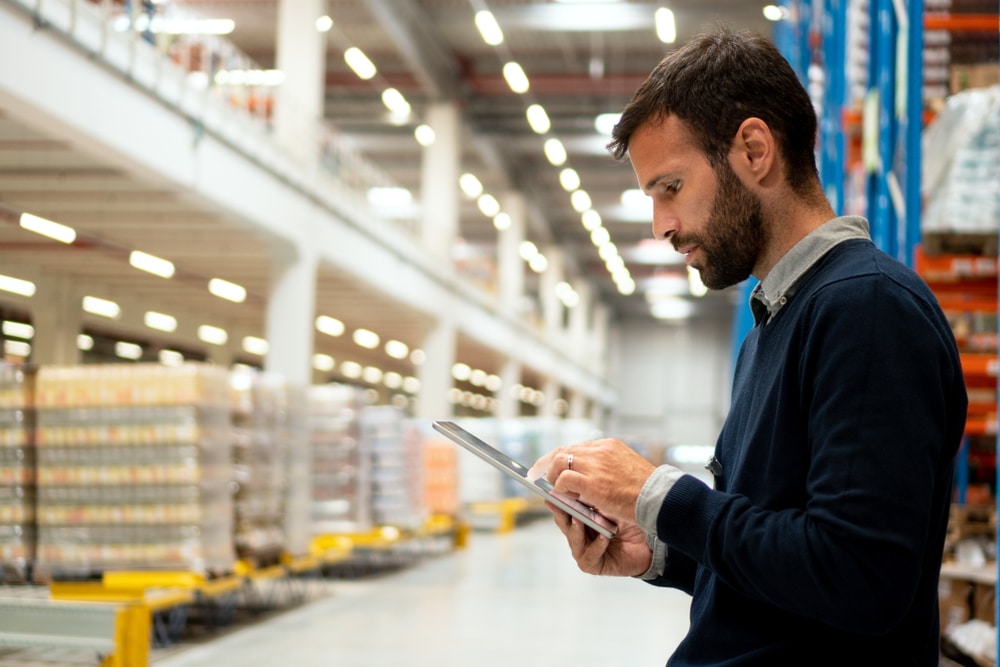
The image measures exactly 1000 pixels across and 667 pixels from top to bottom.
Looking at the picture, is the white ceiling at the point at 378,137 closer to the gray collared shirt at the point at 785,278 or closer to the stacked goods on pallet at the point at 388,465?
the stacked goods on pallet at the point at 388,465

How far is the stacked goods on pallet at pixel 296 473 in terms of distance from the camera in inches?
466

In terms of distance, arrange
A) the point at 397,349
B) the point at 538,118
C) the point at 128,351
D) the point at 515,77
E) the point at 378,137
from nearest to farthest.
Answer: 1. the point at 515,77
2. the point at 538,118
3. the point at 378,137
4. the point at 128,351
5. the point at 397,349

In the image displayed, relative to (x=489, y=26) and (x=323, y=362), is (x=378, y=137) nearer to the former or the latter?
(x=489, y=26)

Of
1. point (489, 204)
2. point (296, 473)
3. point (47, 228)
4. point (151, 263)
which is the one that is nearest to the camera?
point (296, 473)

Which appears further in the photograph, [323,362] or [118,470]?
[323,362]

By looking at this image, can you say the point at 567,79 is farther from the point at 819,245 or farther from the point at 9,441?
the point at 819,245

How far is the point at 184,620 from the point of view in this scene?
10477mm

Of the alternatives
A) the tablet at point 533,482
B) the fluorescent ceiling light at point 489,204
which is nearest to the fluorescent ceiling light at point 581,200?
Answer: the fluorescent ceiling light at point 489,204

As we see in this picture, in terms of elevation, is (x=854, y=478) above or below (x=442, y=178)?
below

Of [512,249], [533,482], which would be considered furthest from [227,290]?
[533,482]

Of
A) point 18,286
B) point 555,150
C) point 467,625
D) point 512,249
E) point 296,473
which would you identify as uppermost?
point 555,150

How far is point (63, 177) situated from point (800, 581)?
1355 centimetres

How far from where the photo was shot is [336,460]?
13.9m

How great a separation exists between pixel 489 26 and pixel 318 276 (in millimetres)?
5737
